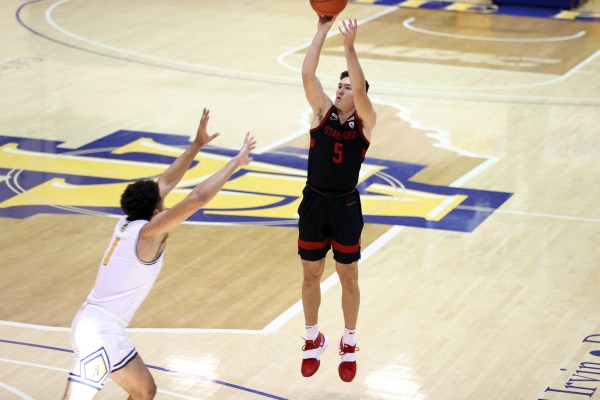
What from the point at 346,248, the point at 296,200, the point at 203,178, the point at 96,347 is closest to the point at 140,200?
the point at 96,347

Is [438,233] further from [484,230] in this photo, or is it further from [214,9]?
[214,9]

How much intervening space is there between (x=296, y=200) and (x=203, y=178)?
1415mm

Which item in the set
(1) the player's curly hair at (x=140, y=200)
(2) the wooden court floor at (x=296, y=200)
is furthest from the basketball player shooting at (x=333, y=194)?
(1) the player's curly hair at (x=140, y=200)

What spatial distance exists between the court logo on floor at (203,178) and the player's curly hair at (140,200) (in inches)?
223

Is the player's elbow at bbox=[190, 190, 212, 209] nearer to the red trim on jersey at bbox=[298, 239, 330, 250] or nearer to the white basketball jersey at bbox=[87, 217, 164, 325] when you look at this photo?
the white basketball jersey at bbox=[87, 217, 164, 325]

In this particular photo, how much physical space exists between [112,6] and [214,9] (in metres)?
2.19

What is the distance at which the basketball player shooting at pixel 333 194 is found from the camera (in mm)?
8961

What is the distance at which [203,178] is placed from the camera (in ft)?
49.2

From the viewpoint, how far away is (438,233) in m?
13.3

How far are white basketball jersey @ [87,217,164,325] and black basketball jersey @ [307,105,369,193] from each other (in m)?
1.74

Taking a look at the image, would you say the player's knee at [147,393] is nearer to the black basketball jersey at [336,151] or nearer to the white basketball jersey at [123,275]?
the white basketball jersey at [123,275]

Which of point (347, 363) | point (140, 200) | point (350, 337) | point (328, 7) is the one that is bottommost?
point (347, 363)

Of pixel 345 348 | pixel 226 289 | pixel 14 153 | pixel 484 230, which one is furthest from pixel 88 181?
pixel 345 348

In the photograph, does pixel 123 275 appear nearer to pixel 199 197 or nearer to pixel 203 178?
Answer: pixel 199 197
